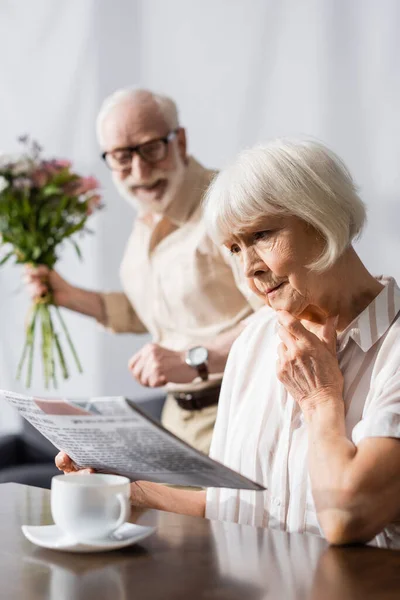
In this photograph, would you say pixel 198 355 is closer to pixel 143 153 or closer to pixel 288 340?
pixel 143 153

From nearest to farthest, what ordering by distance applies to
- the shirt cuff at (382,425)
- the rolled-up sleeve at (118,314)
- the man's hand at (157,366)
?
the shirt cuff at (382,425)
the man's hand at (157,366)
the rolled-up sleeve at (118,314)

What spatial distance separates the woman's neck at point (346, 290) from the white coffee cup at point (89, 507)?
0.59 metres

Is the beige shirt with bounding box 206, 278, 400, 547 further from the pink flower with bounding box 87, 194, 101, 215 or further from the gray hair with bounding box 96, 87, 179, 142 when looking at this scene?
the pink flower with bounding box 87, 194, 101, 215

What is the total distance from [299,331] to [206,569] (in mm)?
521

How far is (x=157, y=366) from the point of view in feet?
8.25

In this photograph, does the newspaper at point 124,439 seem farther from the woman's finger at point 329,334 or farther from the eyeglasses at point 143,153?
the eyeglasses at point 143,153

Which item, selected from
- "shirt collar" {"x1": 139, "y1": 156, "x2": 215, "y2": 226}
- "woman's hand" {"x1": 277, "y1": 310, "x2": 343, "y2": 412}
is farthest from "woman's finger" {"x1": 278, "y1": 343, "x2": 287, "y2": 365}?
"shirt collar" {"x1": 139, "y1": 156, "x2": 215, "y2": 226}

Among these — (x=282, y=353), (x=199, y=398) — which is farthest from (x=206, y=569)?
(x=199, y=398)

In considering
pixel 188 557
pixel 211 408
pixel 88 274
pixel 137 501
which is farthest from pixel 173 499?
pixel 88 274

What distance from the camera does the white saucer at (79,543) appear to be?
1.20m

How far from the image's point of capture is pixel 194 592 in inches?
41.2

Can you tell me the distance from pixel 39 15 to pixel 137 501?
3.79 m

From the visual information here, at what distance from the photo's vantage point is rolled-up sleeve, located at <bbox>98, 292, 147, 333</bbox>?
3.51 m

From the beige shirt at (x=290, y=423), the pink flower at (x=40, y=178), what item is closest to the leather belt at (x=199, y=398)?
the pink flower at (x=40, y=178)
